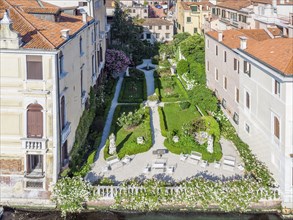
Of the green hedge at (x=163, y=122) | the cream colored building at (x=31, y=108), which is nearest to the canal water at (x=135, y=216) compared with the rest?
the cream colored building at (x=31, y=108)

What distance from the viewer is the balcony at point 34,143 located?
24.7 meters

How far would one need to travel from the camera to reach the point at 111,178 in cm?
2777

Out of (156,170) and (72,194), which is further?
(156,170)

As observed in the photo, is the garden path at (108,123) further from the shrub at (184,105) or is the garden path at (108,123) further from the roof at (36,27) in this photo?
the roof at (36,27)

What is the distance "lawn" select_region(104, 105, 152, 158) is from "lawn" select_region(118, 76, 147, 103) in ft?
18.6

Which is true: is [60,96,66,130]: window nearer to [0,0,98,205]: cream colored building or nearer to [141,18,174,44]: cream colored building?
[0,0,98,205]: cream colored building

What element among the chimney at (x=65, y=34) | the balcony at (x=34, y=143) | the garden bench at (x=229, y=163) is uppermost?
the chimney at (x=65, y=34)

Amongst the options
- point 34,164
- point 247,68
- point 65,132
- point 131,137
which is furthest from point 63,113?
point 247,68

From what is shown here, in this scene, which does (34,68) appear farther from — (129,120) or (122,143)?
(129,120)

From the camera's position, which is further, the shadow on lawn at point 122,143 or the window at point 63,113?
the shadow on lawn at point 122,143

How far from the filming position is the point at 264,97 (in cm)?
2689

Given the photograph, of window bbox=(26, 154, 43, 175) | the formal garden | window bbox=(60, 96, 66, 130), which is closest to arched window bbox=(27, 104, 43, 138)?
window bbox=(26, 154, 43, 175)

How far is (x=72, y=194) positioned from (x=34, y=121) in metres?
4.65

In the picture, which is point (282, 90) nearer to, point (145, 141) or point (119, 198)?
point (119, 198)
